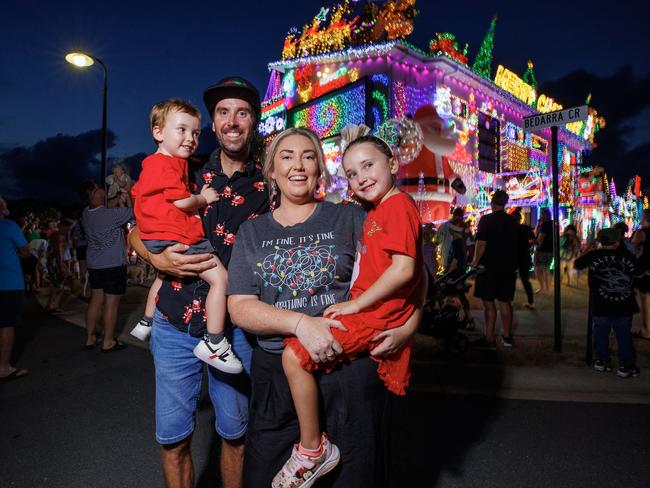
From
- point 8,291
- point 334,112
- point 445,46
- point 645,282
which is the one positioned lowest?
point 8,291

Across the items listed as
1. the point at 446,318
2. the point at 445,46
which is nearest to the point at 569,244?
the point at 446,318

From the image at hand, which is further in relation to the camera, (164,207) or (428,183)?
(428,183)

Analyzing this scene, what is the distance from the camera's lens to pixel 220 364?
2168mm

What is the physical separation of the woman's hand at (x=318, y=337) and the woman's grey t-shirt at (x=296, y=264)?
129mm

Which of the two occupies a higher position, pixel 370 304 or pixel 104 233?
pixel 104 233

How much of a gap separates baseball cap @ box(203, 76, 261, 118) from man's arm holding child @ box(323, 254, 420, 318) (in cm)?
131

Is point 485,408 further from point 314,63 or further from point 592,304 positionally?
point 314,63

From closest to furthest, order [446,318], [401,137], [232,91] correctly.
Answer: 1. [232,91]
2. [401,137]
3. [446,318]

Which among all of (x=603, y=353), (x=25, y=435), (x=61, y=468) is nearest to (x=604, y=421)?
(x=603, y=353)

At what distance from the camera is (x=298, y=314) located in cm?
174

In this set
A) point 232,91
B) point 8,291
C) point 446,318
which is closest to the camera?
point 232,91

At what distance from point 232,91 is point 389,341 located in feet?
5.50

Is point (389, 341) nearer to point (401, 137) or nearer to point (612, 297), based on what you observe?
point (401, 137)

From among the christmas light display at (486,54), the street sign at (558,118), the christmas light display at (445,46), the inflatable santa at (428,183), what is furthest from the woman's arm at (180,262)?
the christmas light display at (486,54)
